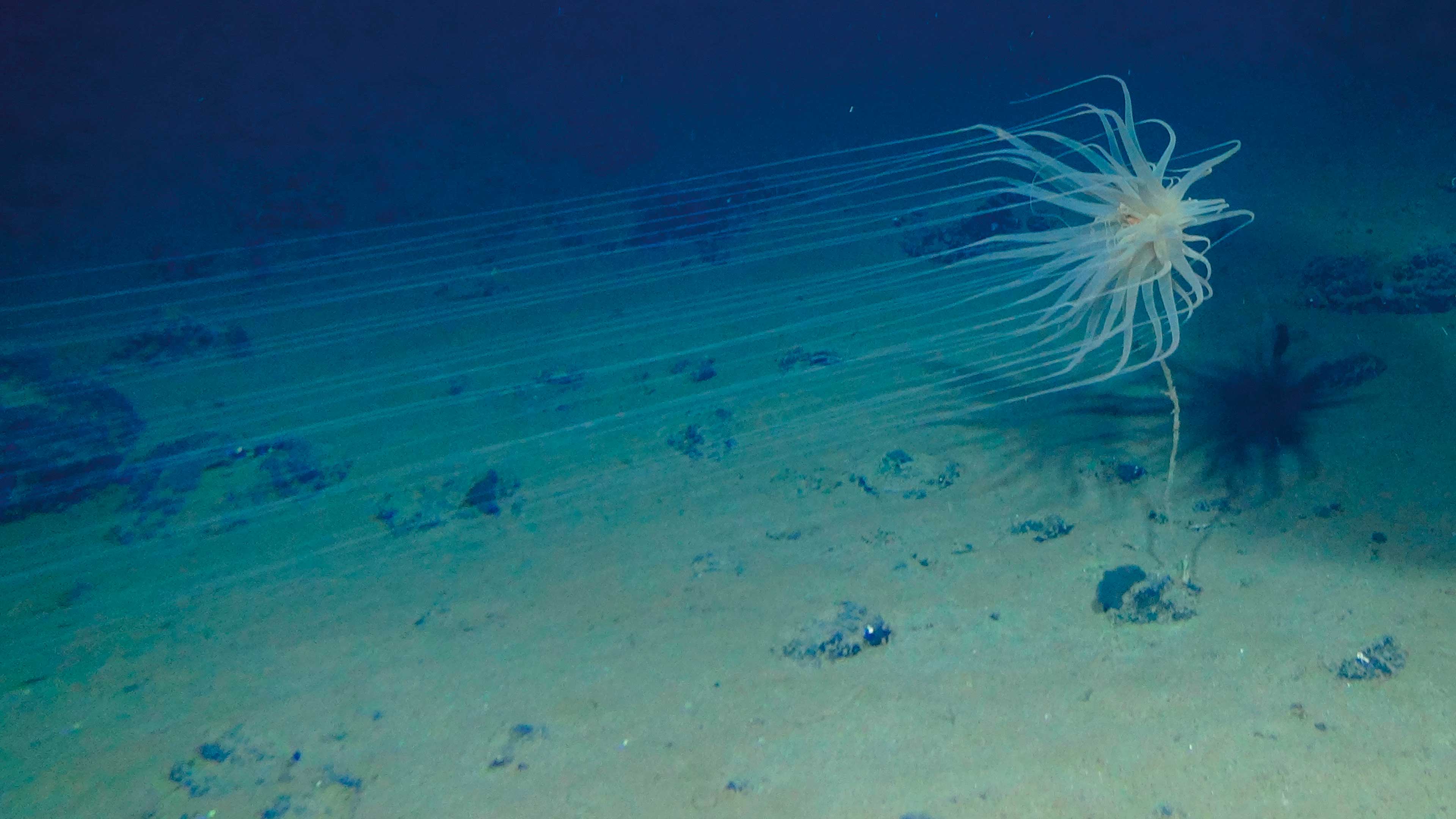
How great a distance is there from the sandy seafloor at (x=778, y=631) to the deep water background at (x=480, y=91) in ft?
46.2

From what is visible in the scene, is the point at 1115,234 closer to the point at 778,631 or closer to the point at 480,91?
the point at 778,631

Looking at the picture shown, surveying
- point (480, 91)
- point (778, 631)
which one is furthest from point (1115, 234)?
point (480, 91)

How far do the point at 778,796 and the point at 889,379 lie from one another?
5.87m

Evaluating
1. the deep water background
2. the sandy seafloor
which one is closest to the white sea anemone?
the sandy seafloor

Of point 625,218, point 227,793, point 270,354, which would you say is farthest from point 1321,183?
point 270,354

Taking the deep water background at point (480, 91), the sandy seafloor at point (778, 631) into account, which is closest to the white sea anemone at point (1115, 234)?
the sandy seafloor at point (778, 631)

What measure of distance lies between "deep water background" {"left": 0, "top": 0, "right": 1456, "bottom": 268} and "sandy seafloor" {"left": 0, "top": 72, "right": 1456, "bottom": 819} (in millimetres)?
14071

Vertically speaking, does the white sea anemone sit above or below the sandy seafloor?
above

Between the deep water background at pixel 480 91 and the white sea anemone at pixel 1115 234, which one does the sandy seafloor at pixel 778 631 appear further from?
the deep water background at pixel 480 91

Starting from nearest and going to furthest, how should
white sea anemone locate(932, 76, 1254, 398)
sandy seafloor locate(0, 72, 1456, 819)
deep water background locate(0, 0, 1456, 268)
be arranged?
sandy seafloor locate(0, 72, 1456, 819) → white sea anemone locate(932, 76, 1254, 398) → deep water background locate(0, 0, 1456, 268)

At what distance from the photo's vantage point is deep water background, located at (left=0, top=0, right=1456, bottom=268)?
18969 mm

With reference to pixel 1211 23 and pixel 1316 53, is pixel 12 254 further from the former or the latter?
pixel 1211 23

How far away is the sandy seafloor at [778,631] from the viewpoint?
3.58 m

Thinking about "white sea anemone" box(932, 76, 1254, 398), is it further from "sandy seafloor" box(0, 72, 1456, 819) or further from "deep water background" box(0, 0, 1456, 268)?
"deep water background" box(0, 0, 1456, 268)
